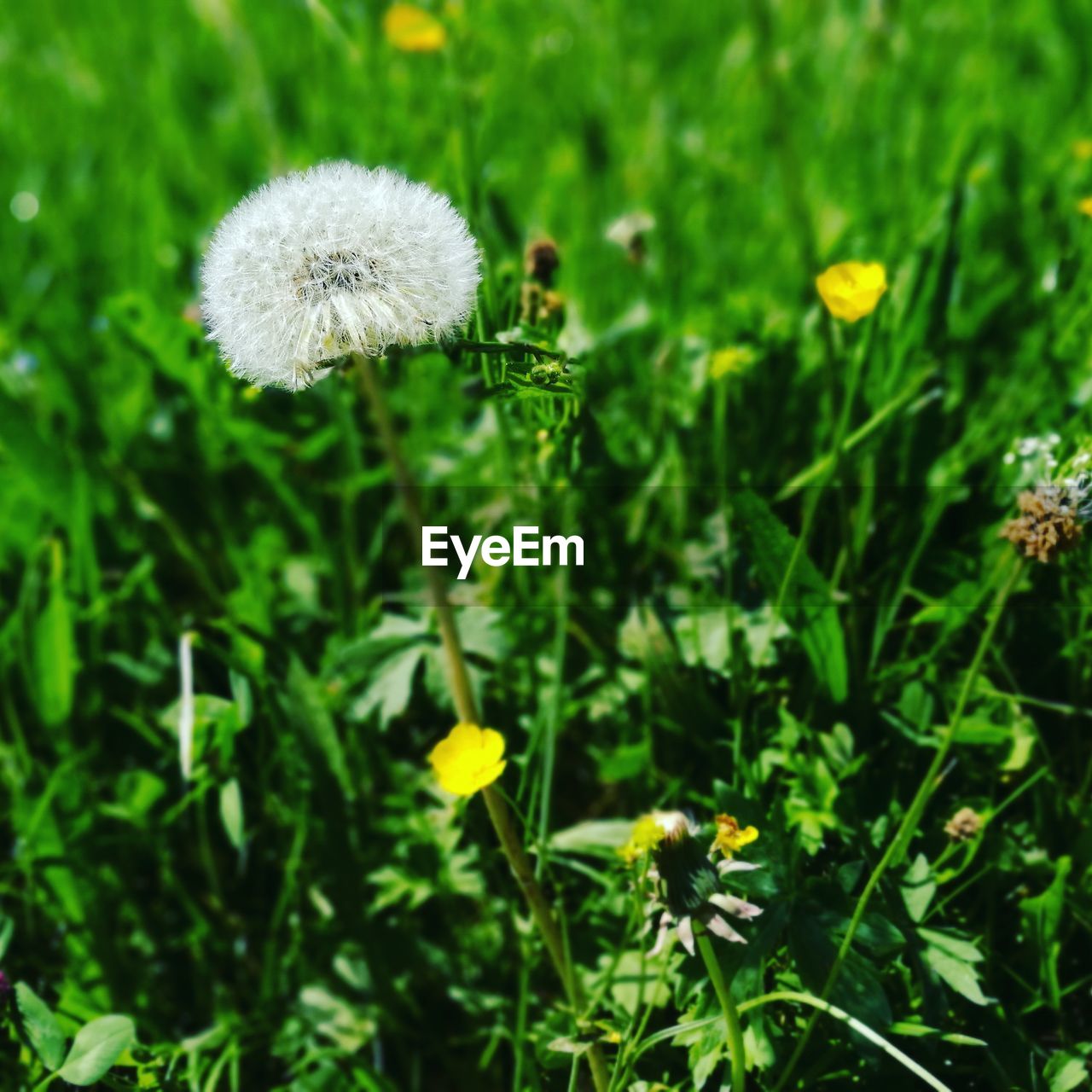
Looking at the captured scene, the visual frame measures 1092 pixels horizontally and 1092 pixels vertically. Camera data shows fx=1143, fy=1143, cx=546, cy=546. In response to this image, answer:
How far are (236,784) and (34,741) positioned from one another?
50cm

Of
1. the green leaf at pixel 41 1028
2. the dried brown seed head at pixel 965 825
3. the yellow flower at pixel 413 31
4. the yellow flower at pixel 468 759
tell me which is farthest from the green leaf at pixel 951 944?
the yellow flower at pixel 413 31

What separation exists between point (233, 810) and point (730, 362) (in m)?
0.98

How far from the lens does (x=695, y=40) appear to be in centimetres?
342

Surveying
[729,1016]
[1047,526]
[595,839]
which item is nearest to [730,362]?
[1047,526]

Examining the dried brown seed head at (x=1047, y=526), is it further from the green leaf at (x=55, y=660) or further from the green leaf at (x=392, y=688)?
the green leaf at (x=55, y=660)

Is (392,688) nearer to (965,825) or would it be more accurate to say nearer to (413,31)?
(965,825)

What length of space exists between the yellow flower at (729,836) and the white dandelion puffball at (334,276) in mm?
580

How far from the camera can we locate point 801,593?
1.50 metres

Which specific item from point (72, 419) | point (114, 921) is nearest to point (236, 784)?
point (114, 921)

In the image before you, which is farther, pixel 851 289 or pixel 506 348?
pixel 851 289

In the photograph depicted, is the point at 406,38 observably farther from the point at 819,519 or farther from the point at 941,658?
the point at 941,658

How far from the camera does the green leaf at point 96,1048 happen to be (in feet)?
3.92

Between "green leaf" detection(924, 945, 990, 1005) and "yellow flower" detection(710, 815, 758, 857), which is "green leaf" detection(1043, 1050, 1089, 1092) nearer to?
"green leaf" detection(924, 945, 990, 1005)

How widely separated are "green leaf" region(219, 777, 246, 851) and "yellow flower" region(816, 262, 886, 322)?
39.3 inches
